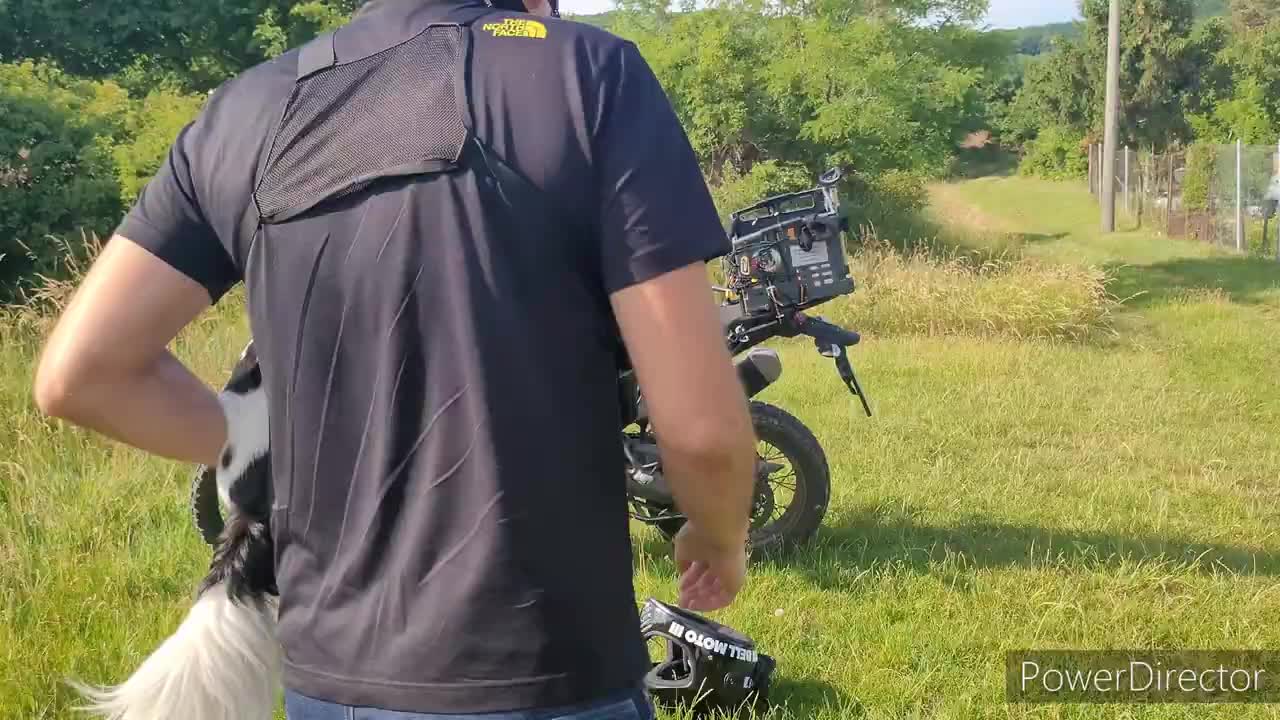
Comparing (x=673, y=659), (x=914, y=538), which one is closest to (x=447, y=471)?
(x=673, y=659)

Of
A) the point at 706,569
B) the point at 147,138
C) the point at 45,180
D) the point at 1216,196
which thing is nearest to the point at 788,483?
the point at 706,569

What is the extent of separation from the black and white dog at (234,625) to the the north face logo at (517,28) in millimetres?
690

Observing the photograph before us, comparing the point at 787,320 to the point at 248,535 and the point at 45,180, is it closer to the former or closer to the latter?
the point at 248,535

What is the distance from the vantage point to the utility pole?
21859mm

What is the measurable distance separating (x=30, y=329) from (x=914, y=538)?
6456 millimetres

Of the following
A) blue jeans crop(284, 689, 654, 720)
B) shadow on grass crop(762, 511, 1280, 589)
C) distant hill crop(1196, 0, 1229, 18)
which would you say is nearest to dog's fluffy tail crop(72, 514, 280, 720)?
blue jeans crop(284, 689, 654, 720)

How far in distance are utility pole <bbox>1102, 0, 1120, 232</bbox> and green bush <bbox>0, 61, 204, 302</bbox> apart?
16.9m

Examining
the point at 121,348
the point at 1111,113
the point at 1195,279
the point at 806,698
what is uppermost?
the point at 121,348

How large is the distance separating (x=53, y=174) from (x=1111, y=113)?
18.3 m

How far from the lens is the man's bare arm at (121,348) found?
1.58m

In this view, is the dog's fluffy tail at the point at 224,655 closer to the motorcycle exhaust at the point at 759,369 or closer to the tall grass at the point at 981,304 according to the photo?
the motorcycle exhaust at the point at 759,369

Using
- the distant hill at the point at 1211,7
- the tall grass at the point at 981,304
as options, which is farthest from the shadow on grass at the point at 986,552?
the distant hill at the point at 1211,7

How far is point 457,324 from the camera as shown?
1.44 metres

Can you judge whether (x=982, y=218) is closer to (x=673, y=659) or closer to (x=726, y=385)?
(x=673, y=659)
